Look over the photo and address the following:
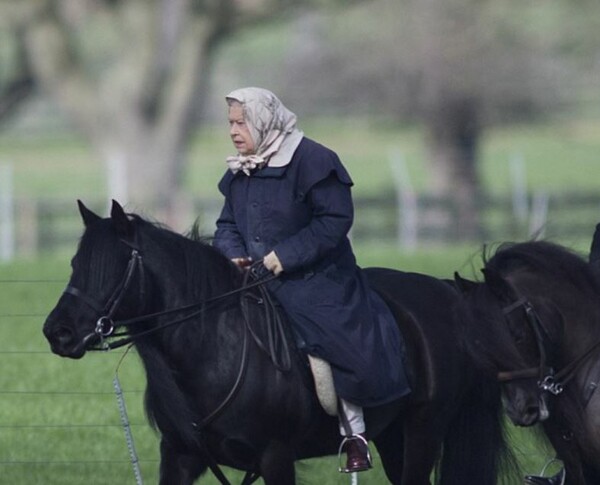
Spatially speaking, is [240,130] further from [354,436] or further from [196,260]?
[354,436]

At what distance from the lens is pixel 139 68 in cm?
2875

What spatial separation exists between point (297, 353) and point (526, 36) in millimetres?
23942

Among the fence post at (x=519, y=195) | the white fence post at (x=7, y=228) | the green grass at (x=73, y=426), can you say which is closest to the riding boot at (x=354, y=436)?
the green grass at (x=73, y=426)

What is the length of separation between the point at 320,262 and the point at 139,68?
74.1 feet

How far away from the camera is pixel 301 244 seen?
6.45m

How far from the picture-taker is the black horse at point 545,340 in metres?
5.89

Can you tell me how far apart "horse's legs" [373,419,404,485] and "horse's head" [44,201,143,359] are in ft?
5.30

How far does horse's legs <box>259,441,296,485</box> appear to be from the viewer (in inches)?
249

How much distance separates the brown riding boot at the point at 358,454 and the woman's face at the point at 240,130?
4.32ft

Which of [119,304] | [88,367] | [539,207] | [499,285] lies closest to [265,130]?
[119,304]

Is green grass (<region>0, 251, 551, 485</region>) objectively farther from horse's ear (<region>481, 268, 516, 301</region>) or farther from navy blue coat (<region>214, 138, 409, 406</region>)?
horse's ear (<region>481, 268, 516, 301</region>)

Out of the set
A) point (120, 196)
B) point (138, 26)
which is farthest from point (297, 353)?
point (138, 26)

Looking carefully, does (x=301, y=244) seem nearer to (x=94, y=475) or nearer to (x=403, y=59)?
(x=94, y=475)

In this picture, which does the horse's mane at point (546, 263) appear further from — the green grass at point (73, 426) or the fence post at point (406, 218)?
the fence post at point (406, 218)
